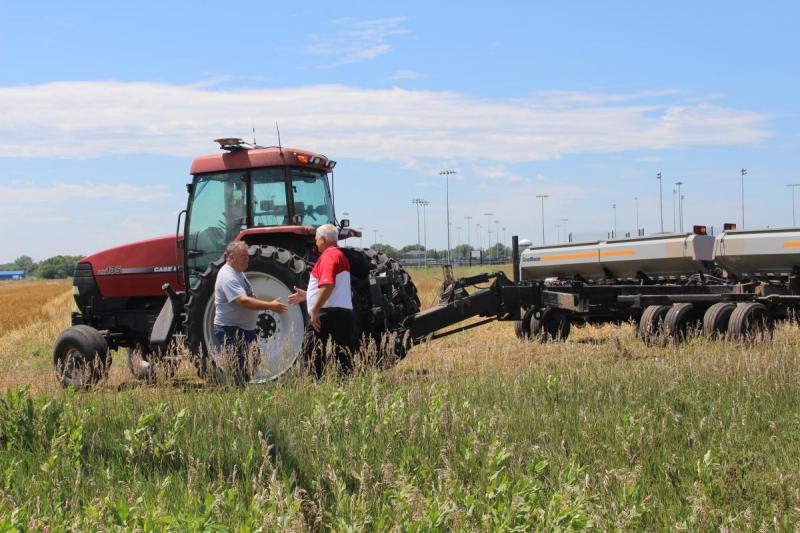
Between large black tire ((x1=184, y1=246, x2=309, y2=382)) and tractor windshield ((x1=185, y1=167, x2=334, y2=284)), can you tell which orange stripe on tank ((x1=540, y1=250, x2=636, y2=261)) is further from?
large black tire ((x1=184, y1=246, x2=309, y2=382))

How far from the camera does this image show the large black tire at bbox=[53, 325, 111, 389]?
1019cm

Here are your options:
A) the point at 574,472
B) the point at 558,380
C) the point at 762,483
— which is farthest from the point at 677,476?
the point at 558,380

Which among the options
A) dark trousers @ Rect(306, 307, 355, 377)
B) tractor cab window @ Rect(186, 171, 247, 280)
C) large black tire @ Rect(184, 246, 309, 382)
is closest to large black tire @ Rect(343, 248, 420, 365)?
dark trousers @ Rect(306, 307, 355, 377)

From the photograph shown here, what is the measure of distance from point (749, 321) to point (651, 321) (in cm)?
141

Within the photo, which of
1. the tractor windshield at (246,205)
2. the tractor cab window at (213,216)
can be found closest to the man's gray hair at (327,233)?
the tractor windshield at (246,205)

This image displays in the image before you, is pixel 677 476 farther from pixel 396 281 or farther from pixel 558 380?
pixel 396 281

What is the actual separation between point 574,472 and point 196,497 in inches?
80.1

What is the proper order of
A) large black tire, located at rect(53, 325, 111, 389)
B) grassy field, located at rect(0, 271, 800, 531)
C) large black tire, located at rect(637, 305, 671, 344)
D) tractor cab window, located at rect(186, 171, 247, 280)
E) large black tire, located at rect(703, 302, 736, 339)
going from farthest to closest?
1. large black tire, located at rect(637, 305, 671, 344)
2. large black tire, located at rect(703, 302, 736, 339)
3. tractor cab window, located at rect(186, 171, 247, 280)
4. large black tire, located at rect(53, 325, 111, 389)
5. grassy field, located at rect(0, 271, 800, 531)

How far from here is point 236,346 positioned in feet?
27.3

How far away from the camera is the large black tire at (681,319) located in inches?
502

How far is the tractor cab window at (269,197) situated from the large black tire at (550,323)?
6.02 metres

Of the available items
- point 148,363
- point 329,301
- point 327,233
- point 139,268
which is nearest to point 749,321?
point 329,301

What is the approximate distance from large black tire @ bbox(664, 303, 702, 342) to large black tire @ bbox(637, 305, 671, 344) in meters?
0.16

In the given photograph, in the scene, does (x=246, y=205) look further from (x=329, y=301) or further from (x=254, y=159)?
(x=329, y=301)
